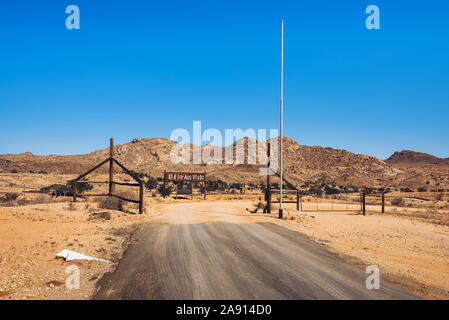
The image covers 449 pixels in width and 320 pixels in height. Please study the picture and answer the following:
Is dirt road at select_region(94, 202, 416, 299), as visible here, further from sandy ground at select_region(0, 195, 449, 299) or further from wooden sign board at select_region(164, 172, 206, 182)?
wooden sign board at select_region(164, 172, 206, 182)

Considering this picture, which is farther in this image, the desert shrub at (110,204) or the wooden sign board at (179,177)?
the wooden sign board at (179,177)

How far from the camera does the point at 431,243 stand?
44.1 ft

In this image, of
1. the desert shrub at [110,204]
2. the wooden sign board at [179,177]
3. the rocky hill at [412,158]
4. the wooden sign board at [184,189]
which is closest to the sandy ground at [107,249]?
the desert shrub at [110,204]

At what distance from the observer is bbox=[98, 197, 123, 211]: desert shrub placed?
69.9 feet

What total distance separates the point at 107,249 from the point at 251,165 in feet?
312

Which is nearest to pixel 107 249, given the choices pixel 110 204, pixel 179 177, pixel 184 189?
pixel 110 204

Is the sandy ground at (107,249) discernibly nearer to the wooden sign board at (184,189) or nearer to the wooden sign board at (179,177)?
the wooden sign board at (179,177)

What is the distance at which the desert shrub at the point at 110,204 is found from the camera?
2130cm

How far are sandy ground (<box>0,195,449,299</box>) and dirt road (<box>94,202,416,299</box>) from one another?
0.79 m

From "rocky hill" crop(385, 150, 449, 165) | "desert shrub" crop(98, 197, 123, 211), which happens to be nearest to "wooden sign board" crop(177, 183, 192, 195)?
"desert shrub" crop(98, 197, 123, 211)

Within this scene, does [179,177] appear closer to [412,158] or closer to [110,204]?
[110,204]

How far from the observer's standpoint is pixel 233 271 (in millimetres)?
7719

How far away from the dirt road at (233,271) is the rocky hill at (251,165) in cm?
6858
